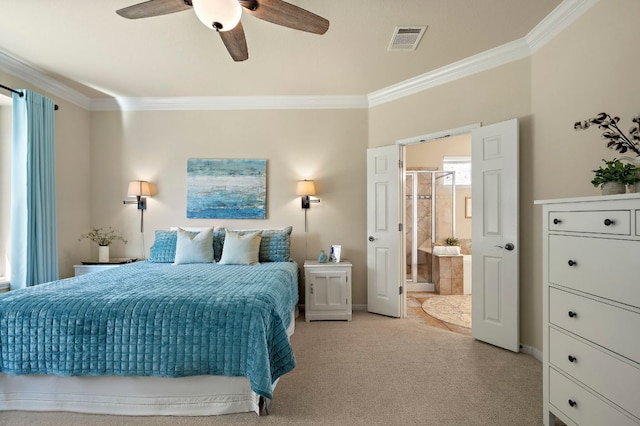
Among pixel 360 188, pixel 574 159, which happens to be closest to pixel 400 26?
pixel 574 159

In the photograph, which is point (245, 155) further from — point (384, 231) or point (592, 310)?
point (592, 310)

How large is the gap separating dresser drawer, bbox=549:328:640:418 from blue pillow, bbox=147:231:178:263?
3.43m

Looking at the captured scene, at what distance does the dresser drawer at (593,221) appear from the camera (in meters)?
1.26

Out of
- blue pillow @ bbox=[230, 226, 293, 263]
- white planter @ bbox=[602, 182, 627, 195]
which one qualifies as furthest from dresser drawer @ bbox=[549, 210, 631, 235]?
blue pillow @ bbox=[230, 226, 293, 263]

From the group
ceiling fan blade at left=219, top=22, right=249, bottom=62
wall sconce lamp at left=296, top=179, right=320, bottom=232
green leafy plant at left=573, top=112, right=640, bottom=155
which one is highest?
ceiling fan blade at left=219, top=22, right=249, bottom=62

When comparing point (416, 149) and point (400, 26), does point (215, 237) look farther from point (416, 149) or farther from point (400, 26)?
point (416, 149)

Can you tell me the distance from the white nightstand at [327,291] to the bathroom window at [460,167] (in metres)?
3.36

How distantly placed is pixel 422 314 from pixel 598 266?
2.67 meters

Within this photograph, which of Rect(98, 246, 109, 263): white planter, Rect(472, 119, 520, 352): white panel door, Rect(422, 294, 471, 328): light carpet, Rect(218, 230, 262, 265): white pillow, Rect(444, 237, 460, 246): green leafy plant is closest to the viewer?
Rect(472, 119, 520, 352): white panel door

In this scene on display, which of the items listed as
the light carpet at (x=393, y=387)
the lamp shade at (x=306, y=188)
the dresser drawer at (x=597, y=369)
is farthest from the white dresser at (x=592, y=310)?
the lamp shade at (x=306, y=188)

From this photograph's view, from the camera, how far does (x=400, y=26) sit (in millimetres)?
2457

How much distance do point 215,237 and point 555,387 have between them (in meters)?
3.19

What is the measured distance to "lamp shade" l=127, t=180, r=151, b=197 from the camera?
3.79 metres

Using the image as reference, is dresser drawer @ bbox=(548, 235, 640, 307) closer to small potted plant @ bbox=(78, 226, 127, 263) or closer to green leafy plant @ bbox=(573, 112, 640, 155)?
green leafy plant @ bbox=(573, 112, 640, 155)
